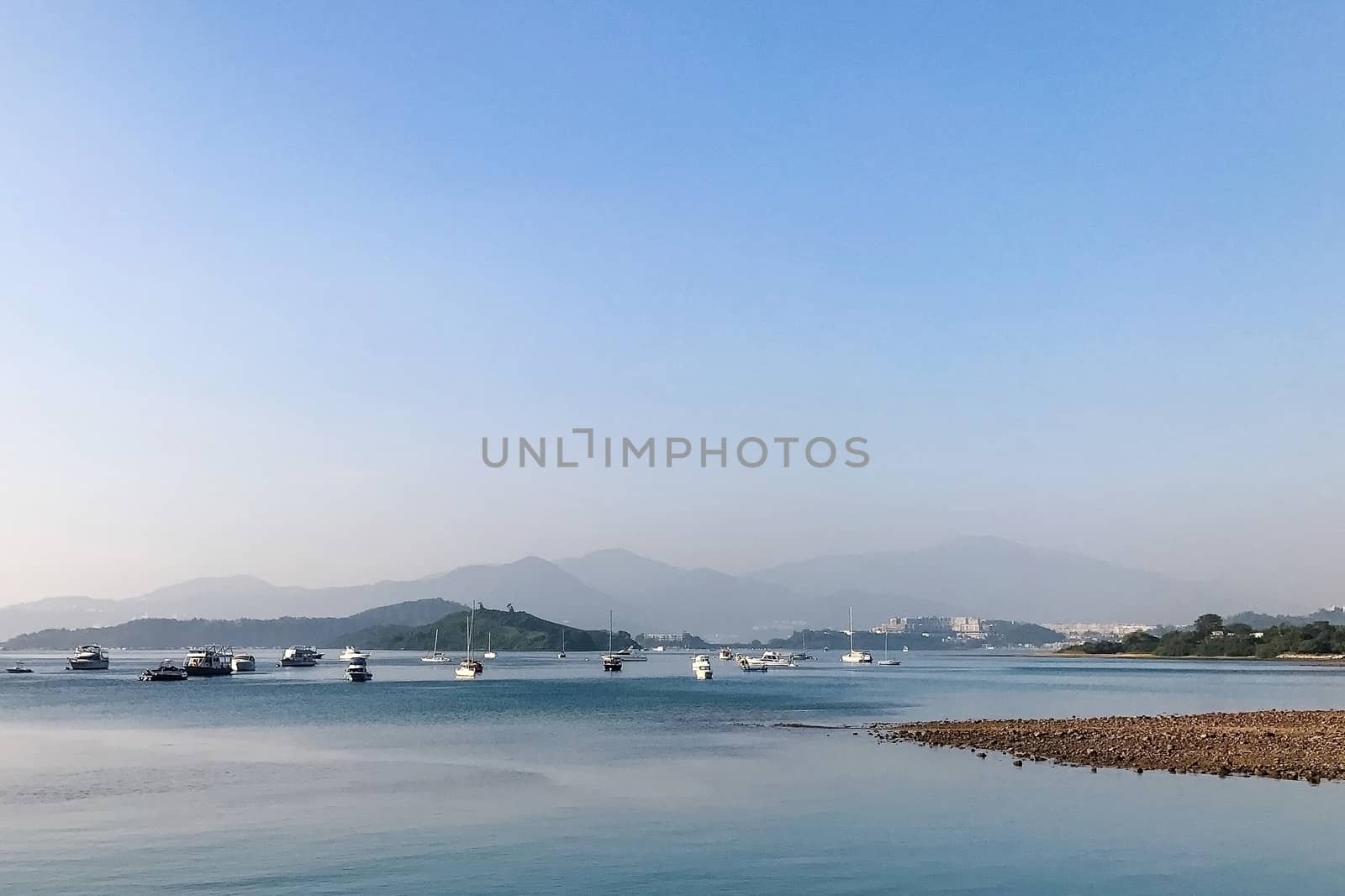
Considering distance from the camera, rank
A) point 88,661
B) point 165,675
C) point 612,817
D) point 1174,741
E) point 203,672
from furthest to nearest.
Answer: point 88,661, point 203,672, point 165,675, point 1174,741, point 612,817

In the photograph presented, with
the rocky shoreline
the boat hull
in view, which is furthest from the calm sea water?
the boat hull

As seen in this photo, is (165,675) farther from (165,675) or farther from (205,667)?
(205,667)

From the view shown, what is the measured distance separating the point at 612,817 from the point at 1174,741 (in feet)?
88.0

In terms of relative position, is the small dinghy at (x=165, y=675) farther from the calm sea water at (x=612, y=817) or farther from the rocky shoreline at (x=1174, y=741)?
the rocky shoreline at (x=1174, y=741)

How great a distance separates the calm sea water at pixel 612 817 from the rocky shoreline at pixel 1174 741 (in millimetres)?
2480

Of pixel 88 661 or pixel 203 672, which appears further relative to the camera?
pixel 88 661

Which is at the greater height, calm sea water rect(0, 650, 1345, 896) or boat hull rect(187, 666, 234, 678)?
calm sea water rect(0, 650, 1345, 896)

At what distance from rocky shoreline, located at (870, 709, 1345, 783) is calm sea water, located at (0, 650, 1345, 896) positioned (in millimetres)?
2480

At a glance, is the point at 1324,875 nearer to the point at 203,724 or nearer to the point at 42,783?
the point at 42,783

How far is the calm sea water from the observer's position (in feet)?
77.7

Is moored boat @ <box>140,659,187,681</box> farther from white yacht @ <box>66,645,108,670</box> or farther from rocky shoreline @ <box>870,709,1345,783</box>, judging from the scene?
rocky shoreline @ <box>870,709,1345,783</box>

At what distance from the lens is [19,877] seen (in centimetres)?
2378

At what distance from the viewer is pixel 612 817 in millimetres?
31375

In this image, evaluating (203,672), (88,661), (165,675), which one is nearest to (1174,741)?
(165,675)
